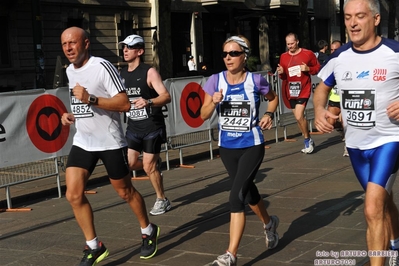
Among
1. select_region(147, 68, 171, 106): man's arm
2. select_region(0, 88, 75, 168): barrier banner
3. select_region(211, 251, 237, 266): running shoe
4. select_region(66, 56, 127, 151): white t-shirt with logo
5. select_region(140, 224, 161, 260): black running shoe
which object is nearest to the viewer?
select_region(211, 251, 237, 266): running shoe

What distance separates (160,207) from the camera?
27.3ft

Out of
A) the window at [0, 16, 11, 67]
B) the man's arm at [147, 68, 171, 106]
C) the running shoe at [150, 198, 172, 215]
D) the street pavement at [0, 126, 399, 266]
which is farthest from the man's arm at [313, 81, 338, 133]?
the window at [0, 16, 11, 67]

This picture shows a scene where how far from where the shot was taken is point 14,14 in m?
27.6

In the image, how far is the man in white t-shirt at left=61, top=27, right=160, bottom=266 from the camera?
589 centimetres

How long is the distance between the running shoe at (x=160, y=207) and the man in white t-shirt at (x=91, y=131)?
6.64ft

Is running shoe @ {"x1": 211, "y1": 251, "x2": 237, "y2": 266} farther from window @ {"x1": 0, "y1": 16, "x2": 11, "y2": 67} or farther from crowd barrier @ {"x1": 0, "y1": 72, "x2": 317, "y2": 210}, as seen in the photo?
window @ {"x1": 0, "y1": 16, "x2": 11, "y2": 67}

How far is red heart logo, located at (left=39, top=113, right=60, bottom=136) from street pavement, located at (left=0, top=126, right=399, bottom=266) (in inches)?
38.7

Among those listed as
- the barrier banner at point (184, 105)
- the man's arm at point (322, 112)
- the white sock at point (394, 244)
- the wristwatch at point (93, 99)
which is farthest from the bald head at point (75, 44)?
the barrier banner at point (184, 105)

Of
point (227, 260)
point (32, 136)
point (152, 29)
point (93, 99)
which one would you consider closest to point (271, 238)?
point (227, 260)

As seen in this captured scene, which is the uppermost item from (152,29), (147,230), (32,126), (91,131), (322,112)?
(152,29)

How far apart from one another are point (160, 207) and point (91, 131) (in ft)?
8.10

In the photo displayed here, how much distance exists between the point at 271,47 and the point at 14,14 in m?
21.1

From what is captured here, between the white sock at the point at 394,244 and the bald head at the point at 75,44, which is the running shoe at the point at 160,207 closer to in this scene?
the bald head at the point at 75,44

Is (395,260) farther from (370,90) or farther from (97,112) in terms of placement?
(97,112)
